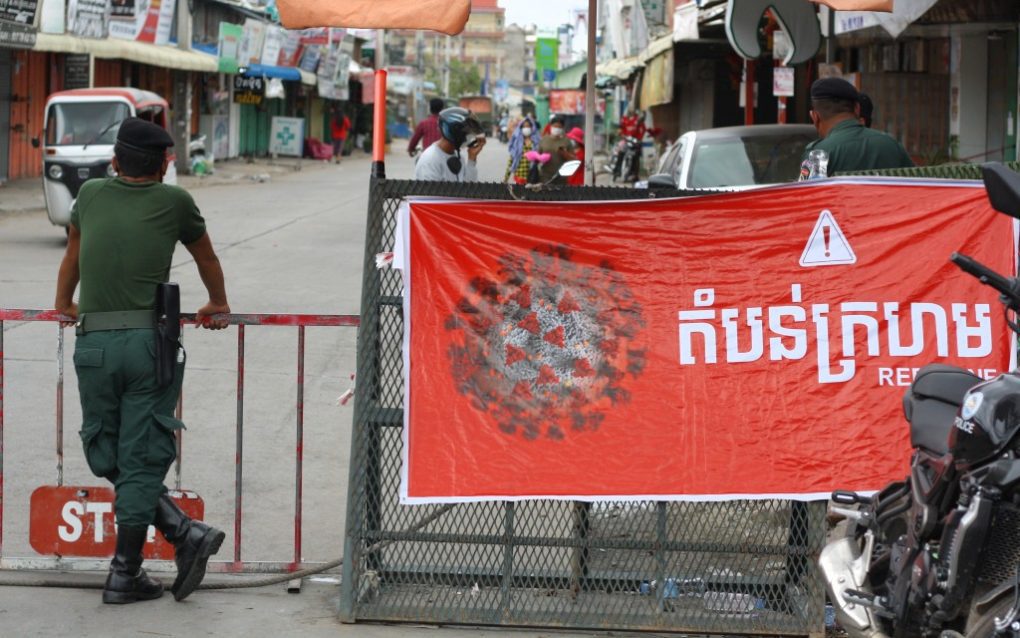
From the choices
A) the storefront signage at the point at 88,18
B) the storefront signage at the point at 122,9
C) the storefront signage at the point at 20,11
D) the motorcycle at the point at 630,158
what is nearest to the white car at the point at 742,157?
the storefront signage at the point at 20,11

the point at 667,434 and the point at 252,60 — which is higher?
the point at 252,60

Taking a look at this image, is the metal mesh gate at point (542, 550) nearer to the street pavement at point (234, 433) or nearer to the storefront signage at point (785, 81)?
the street pavement at point (234, 433)

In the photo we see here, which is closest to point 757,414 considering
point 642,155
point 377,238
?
point 377,238

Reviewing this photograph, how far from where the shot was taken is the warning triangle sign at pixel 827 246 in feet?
17.6

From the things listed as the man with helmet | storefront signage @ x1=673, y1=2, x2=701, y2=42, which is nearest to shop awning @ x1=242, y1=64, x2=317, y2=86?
storefront signage @ x1=673, y1=2, x2=701, y2=42

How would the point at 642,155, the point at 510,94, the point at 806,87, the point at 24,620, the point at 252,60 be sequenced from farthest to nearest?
the point at 510,94, the point at 252,60, the point at 642,155, the point at 806,87, the point at 24,620

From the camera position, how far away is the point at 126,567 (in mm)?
5516

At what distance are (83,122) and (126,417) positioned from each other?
1607 cm

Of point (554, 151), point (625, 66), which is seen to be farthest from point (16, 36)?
point (625, 66)

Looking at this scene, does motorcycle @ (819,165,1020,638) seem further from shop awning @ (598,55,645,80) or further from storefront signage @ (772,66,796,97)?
shop awning @ (598,55,645,80)

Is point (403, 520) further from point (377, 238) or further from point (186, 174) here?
point (186, 174)

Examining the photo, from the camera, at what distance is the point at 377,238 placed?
5.46 m

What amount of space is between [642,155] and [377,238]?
3133cm

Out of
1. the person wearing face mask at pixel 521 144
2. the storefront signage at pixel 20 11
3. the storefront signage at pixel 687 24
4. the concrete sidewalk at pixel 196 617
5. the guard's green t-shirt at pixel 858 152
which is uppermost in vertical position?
the storefront signage at pixel 20 11
